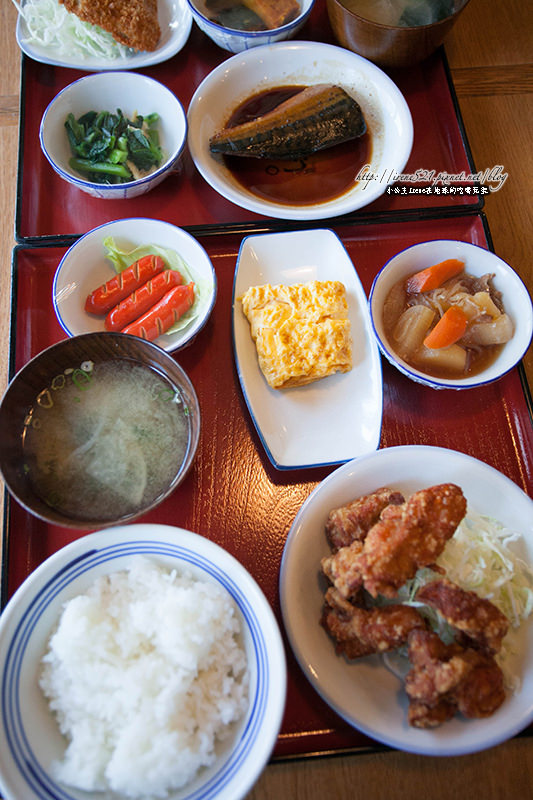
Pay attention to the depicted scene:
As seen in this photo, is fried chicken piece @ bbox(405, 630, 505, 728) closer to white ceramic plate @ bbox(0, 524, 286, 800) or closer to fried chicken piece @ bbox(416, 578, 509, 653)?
fried chicken piece @ bbox(416, 578, 509, 653)

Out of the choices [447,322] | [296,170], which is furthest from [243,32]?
[447,322]

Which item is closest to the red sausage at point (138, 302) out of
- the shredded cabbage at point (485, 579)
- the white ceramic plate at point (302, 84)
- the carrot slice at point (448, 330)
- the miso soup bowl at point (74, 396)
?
the miso soup bowl at point (74, 396)

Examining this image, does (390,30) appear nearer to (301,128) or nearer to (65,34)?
(301,128)

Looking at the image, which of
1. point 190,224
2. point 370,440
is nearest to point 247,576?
point 370,440

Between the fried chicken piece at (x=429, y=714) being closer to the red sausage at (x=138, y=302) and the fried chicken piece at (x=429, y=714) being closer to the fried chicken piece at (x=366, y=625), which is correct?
the fried chicken piece at (x=366, y=625)

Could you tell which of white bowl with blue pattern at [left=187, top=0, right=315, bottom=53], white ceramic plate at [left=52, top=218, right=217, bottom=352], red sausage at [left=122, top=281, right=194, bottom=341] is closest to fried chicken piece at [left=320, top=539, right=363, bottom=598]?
white ceramic plate at [left=52, top=218, right=217, bottom=352]
